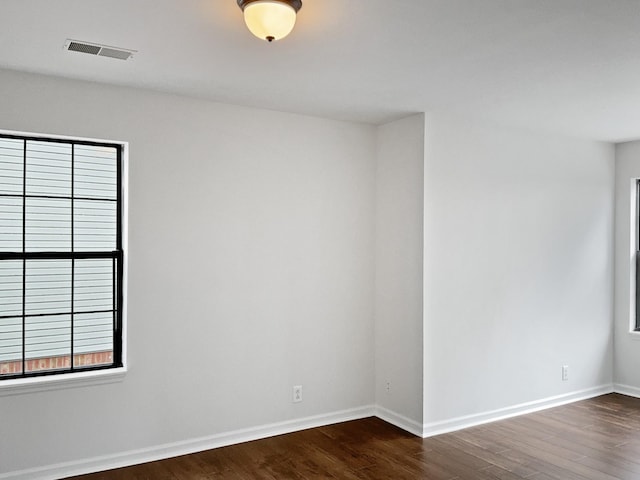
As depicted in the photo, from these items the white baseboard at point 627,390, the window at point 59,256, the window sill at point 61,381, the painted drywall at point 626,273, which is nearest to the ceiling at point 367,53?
the window at point 59,256

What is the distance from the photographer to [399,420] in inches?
181

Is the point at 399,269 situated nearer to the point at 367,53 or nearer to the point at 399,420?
the point at 399,420

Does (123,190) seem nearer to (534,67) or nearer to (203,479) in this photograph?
(203,479)

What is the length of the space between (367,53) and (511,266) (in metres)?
2.69

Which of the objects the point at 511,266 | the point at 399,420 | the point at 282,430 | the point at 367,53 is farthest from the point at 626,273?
the point at 367,53

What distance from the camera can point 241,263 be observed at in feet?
13.9

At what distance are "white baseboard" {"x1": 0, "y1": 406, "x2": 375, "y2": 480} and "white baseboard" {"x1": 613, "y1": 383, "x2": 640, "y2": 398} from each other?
273 centimetres

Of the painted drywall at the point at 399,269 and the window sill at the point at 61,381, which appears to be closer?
the window sill at the point at 61,381

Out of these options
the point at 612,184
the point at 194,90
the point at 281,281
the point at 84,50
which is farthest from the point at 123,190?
the point at 612,184

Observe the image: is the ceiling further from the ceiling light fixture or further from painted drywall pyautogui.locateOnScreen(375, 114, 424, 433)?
painted drywall pyautogui.locateOnScreen(375, 114, 424, 433)

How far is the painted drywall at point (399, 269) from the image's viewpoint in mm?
4430

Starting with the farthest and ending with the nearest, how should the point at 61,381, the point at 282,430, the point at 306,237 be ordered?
the point at 306,237, the point at 282,430, the point at 61,381

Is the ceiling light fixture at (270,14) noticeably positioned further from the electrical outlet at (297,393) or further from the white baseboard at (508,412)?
the white baseboard at (508,412)

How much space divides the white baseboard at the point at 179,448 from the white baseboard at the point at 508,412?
25.1 inches
